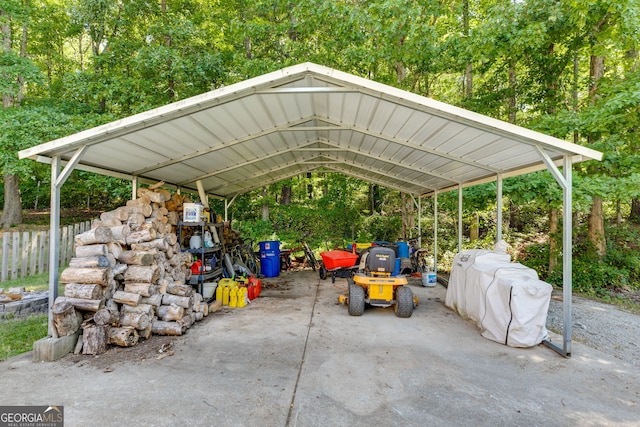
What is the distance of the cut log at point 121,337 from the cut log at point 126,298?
1.01 feet

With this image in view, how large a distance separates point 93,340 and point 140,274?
2.83 ft

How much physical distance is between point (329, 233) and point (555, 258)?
6.90m

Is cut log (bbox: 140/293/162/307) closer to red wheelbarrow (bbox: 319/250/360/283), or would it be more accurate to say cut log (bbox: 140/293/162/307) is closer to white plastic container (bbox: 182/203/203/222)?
white plastic container (bbox: 182/203/203/222)

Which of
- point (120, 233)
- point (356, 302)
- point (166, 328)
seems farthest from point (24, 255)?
point (356, 302)

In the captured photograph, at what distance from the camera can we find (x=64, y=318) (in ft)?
10.8

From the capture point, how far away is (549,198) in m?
5.63

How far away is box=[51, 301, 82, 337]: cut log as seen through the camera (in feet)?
10.7

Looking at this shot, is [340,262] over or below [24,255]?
below

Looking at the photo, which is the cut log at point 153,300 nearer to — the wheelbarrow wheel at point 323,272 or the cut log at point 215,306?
the cut log at point 215,306

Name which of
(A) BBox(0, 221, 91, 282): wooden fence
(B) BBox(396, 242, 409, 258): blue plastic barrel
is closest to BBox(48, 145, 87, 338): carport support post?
(A) BBox(0, 221, 91, 282): wooden fence

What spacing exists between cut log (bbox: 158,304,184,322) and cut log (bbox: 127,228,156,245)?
980 mm

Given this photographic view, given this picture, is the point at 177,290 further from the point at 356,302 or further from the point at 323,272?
the point at 323,272

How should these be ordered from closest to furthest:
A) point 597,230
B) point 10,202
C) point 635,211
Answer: point 597,230 < point 635,211 < point 10,202

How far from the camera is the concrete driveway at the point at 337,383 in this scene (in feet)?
7.59
